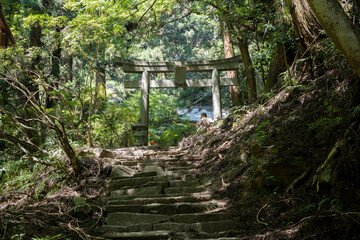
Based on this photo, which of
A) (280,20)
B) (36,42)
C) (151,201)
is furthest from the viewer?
(36,42)

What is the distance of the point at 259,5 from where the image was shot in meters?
6.91

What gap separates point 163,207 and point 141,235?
775 mm

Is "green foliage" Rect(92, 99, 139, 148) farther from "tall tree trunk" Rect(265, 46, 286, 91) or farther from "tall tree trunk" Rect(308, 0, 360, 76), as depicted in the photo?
"tall tree trunk" Rect(308, 0, 360, 76)

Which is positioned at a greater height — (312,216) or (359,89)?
(359,89)

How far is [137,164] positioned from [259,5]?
4752 millimetres

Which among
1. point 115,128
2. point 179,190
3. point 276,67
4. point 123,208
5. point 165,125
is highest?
point 276,67

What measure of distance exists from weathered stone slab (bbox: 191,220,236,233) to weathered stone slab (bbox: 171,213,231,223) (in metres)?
0.15

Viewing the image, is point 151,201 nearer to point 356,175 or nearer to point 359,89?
point 356,175

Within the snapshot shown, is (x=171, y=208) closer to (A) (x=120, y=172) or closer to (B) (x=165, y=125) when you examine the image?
(A) (x=120, y=172)

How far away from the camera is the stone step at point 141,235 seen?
11.3 ft

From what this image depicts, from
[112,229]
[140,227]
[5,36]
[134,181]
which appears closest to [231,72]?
[134,181]

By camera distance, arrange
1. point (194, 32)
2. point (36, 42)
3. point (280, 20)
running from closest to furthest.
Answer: point (280, 20), point (36, 42), point (194, 32)

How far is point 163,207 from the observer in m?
4.22

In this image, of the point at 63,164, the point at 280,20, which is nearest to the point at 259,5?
the point at 280,20
